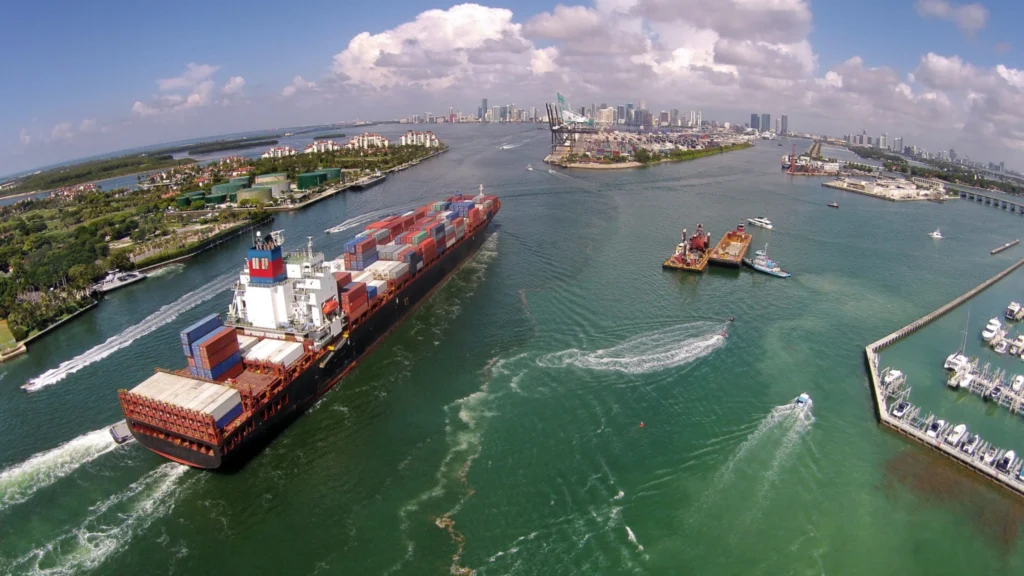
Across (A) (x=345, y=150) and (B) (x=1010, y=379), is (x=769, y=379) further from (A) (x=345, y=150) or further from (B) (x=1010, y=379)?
(A) (x=345, y=150)

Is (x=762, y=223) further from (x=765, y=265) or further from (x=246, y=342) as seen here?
(x=246, y=342)

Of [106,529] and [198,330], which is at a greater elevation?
[198,330]

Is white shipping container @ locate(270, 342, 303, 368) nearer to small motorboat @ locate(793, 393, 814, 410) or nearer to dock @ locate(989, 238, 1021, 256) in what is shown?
small motorboat @ locate(793, 393, 814, 410)

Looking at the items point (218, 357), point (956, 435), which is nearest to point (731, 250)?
point (956, 435)

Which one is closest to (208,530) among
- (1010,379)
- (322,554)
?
(322,554)

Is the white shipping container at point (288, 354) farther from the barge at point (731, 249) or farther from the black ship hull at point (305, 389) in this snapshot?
the barge at point (731, 249)
